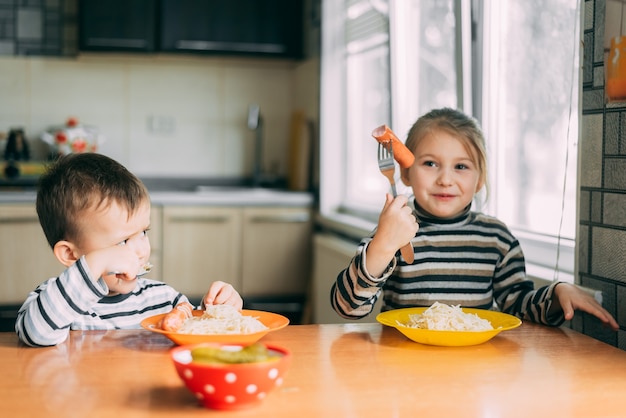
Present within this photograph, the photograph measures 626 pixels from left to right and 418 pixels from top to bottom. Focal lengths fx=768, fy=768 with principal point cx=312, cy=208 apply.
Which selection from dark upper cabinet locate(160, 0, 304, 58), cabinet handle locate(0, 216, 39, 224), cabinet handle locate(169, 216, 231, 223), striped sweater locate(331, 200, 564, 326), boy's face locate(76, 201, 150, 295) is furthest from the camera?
dark upper cabinet locate(160, 0, 304, 58)

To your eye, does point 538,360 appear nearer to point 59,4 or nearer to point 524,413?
point 524,413

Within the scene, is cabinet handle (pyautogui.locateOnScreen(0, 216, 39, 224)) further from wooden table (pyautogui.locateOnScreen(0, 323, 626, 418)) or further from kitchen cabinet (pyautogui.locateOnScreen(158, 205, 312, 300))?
wooden table (pyautogui.locateOnScreen(0, 323, 626, 418))

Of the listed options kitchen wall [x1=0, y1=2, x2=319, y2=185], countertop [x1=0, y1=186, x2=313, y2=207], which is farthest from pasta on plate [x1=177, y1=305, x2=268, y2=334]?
kitchen wall [x1=0, y1=2, x2=319, y2=185]

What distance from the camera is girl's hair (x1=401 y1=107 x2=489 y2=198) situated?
5.68 ft

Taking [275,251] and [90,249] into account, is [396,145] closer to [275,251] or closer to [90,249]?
[90,249]

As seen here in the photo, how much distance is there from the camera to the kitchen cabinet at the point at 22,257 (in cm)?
363

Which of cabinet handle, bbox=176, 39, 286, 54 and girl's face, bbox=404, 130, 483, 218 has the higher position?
cabinet handle, bbox=176, 39, 286, 54

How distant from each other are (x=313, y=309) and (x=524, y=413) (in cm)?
294

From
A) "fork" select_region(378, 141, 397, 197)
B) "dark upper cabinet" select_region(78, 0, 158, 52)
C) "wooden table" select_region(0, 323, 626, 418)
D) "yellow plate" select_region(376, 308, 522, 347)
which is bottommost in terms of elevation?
"wooden table" select_region(0, 323, 626, 418)

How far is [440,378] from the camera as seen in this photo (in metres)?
1.11

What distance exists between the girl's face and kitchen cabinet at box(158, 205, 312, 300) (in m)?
2.21

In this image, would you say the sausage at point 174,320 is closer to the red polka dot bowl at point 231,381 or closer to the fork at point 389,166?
the red polka dot bowl at point 231,381

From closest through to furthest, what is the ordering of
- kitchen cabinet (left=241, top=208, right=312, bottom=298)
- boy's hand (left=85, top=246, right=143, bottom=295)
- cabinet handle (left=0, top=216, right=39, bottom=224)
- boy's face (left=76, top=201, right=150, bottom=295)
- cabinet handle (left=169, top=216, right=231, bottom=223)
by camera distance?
1. boy's hand (left=85, top=246, right=143, bottom=295)
2. boy's face (left=76, top=201, right=150, bottom=295)
3. cabinet handle (left=0, top=216, right=39, bottom=224)
4. cabinet handle (left=169, top=216, right=231, bottom=223)
5. kitchen cabinet (left=241, top=208, right=312, bottom=298)

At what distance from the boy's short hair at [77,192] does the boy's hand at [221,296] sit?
0.21 metres
